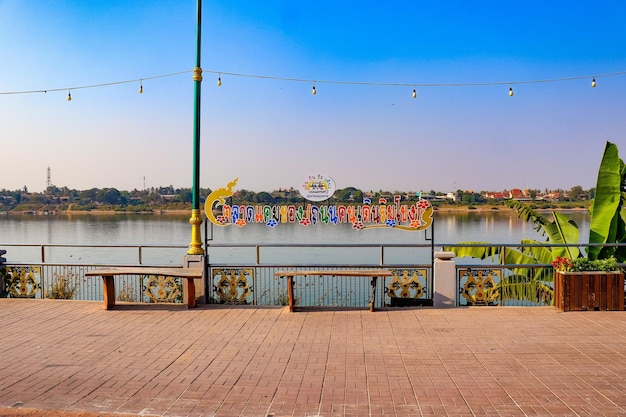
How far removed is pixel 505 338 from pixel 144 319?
5.90m

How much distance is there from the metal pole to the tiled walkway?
147cm

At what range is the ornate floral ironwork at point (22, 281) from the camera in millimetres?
10836

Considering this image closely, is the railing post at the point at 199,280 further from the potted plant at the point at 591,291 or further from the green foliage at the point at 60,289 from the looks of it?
the potted plant at the point at 591,291

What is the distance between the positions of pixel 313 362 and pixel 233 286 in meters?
4.01

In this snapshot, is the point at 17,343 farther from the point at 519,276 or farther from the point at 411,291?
the point at 519,276

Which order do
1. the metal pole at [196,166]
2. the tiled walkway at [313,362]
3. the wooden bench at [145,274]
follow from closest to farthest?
the tiled walkway at [313,362] → the wooden bench at [145,274] → the metal pole at [196,166]

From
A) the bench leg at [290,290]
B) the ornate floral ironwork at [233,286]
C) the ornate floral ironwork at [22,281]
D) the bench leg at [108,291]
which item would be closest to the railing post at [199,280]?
the ornate floral ironwork at [233,286]

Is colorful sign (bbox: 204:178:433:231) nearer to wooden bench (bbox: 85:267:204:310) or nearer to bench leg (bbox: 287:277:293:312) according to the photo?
wooden bench (bbox: 85:267:204:310)

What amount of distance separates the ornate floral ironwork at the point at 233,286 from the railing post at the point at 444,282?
11.7ft

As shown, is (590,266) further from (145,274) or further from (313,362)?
(145,274)

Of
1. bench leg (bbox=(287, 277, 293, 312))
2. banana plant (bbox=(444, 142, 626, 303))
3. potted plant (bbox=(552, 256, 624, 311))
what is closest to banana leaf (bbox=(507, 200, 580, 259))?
banana plant (bbox=(444, 142, 626, 303))

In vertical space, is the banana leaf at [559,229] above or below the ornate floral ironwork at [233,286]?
above

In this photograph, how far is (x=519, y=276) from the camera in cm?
1240

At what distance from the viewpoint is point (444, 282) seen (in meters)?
9.51
